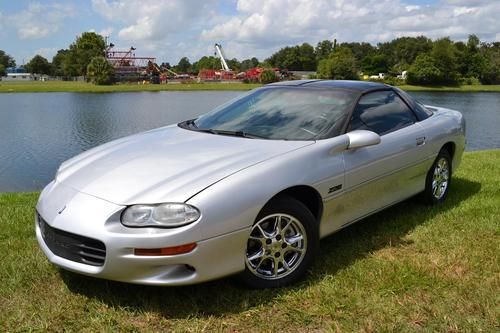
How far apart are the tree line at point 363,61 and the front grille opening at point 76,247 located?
89075 mm

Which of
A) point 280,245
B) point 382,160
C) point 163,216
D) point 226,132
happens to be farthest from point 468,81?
point 163,216

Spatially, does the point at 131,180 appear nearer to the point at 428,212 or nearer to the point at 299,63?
the point at 428,212

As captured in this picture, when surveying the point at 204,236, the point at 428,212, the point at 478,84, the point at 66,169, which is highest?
the point at 66,169

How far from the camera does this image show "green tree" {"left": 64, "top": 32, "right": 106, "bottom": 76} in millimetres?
107500

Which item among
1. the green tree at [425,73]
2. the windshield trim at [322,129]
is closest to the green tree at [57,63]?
the green tree at [425,73]

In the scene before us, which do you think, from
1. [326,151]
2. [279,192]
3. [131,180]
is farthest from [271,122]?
[131,180]

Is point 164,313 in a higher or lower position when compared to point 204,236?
lower

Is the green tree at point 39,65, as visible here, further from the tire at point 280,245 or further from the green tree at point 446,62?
the tire at point 280,245

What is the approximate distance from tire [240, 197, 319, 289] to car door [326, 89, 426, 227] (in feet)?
1.49

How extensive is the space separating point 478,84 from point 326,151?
103811mm

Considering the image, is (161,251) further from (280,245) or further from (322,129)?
(322,129)

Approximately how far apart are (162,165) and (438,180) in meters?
3.30

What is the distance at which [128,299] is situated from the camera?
3.12 m

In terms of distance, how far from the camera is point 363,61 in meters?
128
